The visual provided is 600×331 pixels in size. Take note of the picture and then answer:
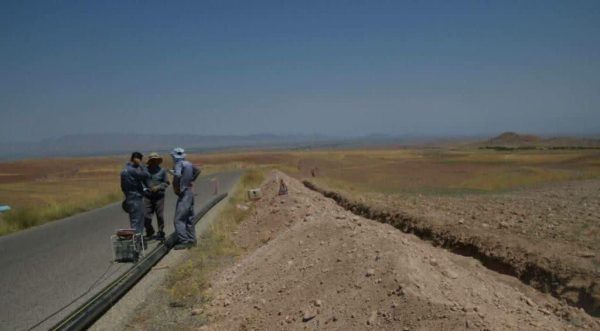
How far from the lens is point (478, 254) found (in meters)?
10.2

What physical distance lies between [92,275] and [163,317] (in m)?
2.95

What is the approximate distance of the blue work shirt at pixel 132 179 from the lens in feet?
34.8

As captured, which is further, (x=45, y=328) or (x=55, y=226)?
(x=55, y=226)

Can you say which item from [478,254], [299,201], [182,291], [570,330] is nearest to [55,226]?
[299,201]

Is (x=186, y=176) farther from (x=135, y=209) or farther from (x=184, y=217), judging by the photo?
(x=135, y=209)

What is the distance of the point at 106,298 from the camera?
23.4 feet

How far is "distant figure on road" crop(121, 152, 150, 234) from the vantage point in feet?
34.9

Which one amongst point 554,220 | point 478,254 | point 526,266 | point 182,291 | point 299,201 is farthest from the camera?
point 299,201

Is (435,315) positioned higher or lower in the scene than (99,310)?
higher

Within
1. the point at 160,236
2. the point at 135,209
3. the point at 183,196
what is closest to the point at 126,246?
the point at 135,209

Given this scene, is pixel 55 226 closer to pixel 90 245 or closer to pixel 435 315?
pixel 90 245

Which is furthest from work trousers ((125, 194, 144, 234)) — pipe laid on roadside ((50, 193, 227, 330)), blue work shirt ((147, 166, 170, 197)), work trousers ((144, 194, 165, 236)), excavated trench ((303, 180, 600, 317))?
excavated trench ((303, 180, 600, 317))

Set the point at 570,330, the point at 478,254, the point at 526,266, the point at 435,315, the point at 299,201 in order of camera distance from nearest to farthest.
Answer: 1. the point at 435,315
2. the point at 570,330
3. the point at 526,266
4. the point at 478,254
5. the point at 299,201

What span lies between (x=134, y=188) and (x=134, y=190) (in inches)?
1.8
